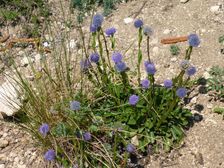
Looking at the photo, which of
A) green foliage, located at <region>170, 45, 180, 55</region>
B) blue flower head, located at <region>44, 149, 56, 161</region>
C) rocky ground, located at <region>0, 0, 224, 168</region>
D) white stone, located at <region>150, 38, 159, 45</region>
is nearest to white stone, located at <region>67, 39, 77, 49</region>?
rocky ground, located at <region>0, 0, 224, 168</region>

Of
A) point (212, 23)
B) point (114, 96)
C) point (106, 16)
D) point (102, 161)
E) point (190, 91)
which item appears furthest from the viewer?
point (106, 16)

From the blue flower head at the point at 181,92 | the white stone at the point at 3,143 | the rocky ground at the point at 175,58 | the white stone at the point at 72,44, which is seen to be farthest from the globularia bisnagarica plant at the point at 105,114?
the white stone at the point at 72,44

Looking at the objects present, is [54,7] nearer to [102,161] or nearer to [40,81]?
[40,81]

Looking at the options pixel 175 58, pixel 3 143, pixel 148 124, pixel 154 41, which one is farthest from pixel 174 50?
pixel 3 143

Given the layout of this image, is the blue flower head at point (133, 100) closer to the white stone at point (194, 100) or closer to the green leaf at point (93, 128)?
the green leaf at point (93, 128)

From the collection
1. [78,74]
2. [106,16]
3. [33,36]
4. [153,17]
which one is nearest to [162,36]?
[153,17]

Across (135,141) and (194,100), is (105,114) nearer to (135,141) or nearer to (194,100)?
(135,141)
